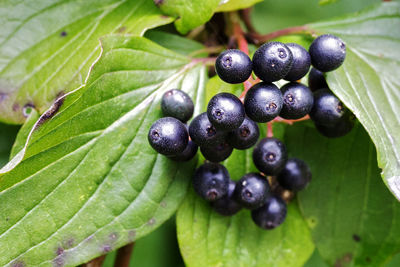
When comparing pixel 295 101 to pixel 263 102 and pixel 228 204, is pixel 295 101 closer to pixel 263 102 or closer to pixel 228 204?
pixel 263 102

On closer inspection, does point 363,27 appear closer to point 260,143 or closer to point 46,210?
point 260,143

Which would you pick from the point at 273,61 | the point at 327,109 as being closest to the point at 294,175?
the point at 327,109

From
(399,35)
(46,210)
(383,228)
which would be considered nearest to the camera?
(46,210)

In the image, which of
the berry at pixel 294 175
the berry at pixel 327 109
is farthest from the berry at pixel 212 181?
the berry at pixel 327 109

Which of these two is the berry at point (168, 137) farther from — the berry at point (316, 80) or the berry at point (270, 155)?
the berry at point (316, 80)

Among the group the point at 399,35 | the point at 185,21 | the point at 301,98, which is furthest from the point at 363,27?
the point at 185,21

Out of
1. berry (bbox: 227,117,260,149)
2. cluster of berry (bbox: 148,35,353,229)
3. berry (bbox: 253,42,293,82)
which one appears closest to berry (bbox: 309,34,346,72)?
cluster of berry (bbox: 148,35,353,229)

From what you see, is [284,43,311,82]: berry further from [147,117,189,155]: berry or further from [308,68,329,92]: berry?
[147,117,189,155]: berry
